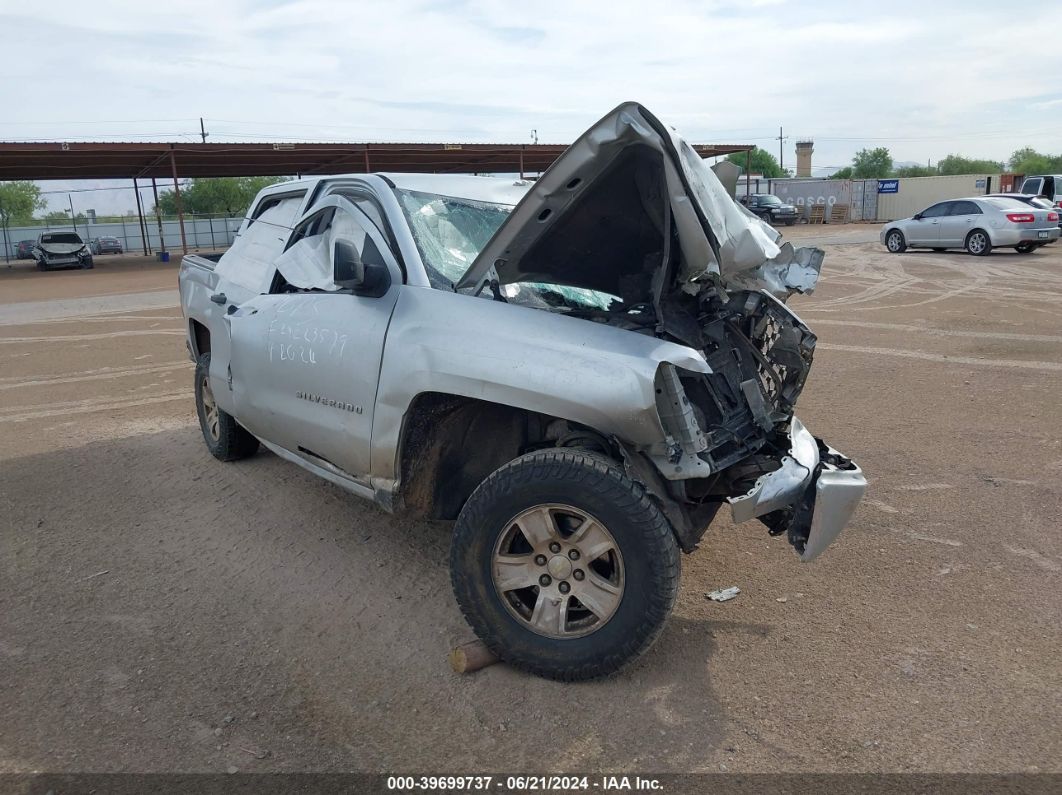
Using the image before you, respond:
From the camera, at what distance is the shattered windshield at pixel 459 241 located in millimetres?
3842

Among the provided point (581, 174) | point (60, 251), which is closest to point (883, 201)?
point (60, 251)

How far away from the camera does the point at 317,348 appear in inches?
162

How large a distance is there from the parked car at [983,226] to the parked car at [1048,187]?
8.08m

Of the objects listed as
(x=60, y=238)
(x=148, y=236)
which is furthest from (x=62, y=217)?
(x=60, y=238)

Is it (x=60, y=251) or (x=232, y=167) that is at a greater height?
(x=232, y=167)

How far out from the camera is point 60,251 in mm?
31719

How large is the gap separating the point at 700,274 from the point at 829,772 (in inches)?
76.7

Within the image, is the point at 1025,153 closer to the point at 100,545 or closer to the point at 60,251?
the point at 60,251

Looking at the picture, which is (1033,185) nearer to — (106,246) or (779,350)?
(779,350)

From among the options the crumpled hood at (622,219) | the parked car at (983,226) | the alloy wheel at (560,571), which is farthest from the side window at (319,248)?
the parked car at (983,226)

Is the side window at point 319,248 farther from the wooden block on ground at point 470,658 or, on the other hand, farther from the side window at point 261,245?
the wooden block on ground at point 470,658

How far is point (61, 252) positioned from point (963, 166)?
90.8 metres

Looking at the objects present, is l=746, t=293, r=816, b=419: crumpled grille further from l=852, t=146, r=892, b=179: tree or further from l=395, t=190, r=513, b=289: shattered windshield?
l=852, t=146, r=892, b=179: tree

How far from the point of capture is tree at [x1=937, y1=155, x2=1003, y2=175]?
288 ft
